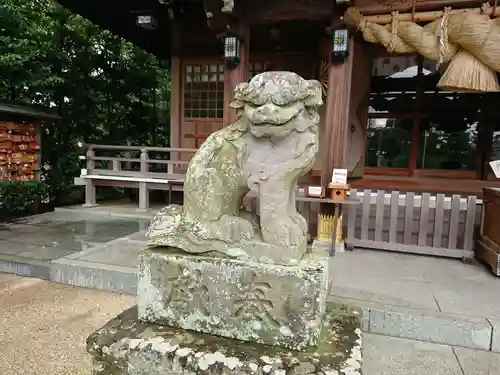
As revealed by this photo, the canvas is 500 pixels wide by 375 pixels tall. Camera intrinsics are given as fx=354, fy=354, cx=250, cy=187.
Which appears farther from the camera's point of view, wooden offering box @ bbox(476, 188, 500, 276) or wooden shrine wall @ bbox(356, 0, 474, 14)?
wooden shrine wall @ bbox(356, 0, 474, 14)

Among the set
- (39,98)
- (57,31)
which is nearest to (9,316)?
(39,98)

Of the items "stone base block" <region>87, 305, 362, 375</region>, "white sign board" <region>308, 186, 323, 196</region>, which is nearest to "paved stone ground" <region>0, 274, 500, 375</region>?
"stone base block" <region>87, 305, 362, 375</region>

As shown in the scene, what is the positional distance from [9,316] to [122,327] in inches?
78.8

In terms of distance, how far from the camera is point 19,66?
22.6 feet

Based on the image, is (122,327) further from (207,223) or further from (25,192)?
(25,192)

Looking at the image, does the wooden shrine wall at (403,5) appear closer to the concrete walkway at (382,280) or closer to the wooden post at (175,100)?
the concrete walkway at (382,280)

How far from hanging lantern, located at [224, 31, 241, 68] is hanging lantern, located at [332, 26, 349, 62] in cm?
141

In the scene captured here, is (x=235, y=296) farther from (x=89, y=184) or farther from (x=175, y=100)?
(x=89, y=184)

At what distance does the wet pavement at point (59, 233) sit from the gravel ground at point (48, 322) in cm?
59

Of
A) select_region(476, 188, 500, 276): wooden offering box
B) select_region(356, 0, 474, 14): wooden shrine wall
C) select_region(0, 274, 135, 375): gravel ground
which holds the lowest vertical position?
select_region(0, 274, 135, 375): gravel ground

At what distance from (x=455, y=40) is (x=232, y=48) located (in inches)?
114

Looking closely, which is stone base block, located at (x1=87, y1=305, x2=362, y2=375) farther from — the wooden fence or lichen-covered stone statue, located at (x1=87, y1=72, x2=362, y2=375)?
the wooden fence

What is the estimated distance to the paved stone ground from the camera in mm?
2322

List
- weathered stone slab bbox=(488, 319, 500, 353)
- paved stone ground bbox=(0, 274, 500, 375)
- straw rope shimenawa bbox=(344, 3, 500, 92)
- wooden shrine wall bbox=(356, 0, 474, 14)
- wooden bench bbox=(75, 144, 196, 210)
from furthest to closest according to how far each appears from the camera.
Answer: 1. wooden bench bbox=(75, 144, 196, 210)
2. wooden shrine wall bbox=(356, 0, 474, 14)
3. straw rope shimenawa bbox=(344, 3, 500, 92)
4. weathered stone slab bbox=(488, 319, 500, 353)
5. paved stone ground bbox=(0, 274, 500, 375)
